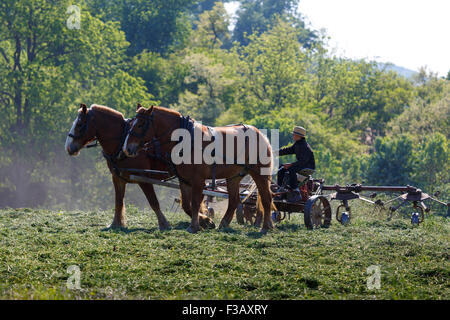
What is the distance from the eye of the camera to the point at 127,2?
162ft

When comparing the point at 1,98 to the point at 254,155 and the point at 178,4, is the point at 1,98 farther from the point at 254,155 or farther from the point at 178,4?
the point at 254,155

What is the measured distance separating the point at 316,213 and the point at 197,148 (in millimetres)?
2966

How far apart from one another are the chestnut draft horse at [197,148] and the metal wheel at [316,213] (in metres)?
0.73

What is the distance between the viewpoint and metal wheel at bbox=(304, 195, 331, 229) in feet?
38.3

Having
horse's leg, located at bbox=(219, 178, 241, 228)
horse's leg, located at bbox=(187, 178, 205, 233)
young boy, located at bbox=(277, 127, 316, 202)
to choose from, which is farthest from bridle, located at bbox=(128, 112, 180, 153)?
young boy, located at bbox=(277, 127, 316, 202)

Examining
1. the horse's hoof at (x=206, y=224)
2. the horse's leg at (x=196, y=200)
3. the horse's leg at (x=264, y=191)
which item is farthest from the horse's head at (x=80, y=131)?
the horse's leg at (x=264, y=191)

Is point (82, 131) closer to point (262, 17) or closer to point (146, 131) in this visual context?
point (146, 131)

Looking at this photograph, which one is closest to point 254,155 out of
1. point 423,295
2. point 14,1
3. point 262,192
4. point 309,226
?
point 262,192

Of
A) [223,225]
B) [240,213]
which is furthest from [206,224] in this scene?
[240,213]

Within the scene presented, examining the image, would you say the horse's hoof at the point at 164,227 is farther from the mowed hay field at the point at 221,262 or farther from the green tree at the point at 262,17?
the green tree at the point at 262,17

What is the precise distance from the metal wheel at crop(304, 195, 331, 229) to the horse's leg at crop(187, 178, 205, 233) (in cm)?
216

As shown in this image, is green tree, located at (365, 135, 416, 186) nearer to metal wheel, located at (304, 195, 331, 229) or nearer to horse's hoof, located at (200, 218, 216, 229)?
metal wheel, located at (304, 195, 331, 229)
